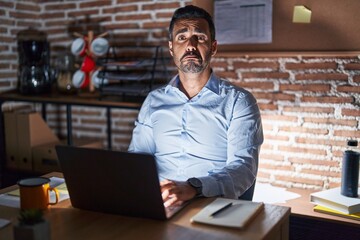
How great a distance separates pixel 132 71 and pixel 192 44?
1.01 metres

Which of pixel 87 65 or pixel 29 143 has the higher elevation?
pixel 87 65

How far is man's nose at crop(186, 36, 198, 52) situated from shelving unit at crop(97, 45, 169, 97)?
66cm

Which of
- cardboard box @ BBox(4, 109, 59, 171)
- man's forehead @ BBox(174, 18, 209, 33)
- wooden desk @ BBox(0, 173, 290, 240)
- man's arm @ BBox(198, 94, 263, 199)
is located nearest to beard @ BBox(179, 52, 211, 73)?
man's forehead @ BBox(174, 18, 209, 33)

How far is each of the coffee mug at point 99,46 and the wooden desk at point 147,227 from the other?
1673mm

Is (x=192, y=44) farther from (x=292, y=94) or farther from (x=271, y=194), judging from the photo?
(x=271, y=194)

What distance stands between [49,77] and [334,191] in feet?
6.55

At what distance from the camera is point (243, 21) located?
246 centimetres

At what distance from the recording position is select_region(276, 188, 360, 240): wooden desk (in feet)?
6.44

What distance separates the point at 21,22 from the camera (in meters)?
3.23

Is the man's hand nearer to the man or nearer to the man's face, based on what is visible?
the man

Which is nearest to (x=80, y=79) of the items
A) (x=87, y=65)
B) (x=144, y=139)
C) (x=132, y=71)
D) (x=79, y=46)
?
(x=87, y=65)

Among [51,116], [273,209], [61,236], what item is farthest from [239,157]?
[51,116]

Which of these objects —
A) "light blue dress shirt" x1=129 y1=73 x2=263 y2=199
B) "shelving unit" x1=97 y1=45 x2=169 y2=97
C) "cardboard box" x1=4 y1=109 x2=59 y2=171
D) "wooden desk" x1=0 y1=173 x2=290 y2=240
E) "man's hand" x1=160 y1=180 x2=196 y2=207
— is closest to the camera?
"wooden desk" x1=0 y1=173 x2=290 y2=240

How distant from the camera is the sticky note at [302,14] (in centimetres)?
231
